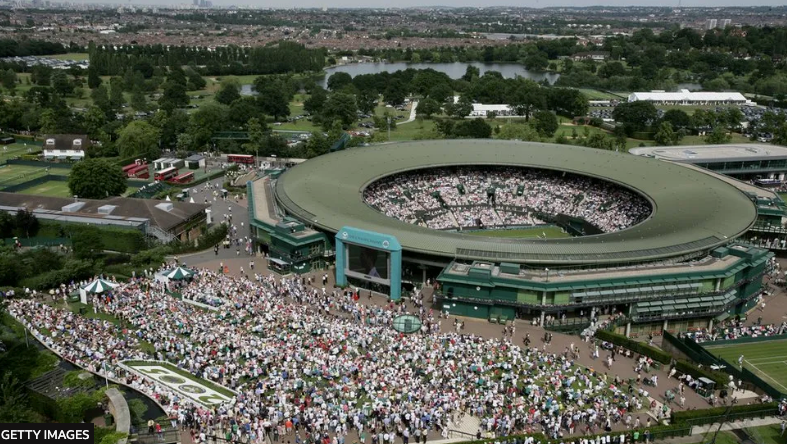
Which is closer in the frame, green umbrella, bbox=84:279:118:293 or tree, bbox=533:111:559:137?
green umbrella, bbox=84:279:118:293

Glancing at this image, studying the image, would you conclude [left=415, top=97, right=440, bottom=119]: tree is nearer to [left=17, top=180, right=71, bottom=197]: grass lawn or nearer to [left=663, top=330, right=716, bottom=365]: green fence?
[left=17, top=180, right=71, bottom=197]: grass lawn

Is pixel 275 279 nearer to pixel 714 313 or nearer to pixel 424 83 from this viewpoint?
pixel 714 313

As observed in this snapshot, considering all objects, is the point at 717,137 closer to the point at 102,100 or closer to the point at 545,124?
the point at 545,124

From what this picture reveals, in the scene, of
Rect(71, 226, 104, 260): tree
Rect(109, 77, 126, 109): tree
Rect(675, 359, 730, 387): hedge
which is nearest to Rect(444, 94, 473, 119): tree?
Rect(109, 77, 126, 109): tree

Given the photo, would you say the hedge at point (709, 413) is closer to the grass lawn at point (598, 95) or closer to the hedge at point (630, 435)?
the hedge at point (630, 435)

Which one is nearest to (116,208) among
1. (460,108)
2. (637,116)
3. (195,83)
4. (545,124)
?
(545,124)

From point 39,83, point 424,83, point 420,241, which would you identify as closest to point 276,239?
point 420,241

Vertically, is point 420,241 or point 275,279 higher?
point 420,241
